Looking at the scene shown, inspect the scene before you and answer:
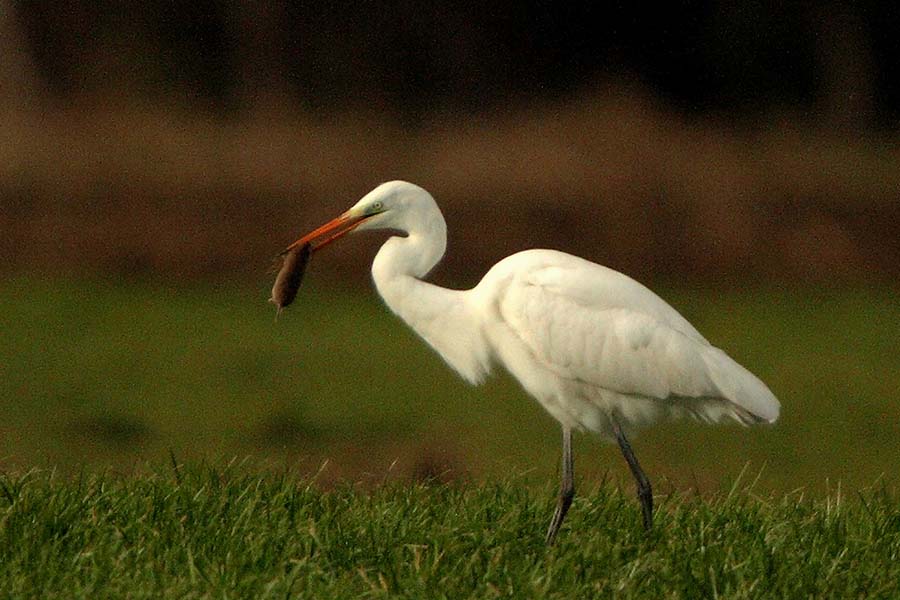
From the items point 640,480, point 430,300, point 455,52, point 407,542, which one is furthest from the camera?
point 455,52

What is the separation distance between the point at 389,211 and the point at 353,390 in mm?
4954

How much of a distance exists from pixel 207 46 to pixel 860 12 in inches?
238

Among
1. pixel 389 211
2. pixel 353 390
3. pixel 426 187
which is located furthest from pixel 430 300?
pixel 426 187

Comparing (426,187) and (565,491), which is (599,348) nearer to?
(565,491)

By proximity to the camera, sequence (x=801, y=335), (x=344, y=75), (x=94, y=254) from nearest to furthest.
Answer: (x=801, y=335) < (x=94, y=254) < (x=344, y=75)

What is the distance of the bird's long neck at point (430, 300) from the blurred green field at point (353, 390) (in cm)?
38

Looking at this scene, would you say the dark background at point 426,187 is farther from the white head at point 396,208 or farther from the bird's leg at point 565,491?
the white head at point 396,208

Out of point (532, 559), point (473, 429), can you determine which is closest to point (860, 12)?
point (473, 429)

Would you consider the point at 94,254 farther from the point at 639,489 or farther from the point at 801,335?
the point at 639,489

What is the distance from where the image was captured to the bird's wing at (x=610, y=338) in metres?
5.72

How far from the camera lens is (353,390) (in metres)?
10.5

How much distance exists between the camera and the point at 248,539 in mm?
4926

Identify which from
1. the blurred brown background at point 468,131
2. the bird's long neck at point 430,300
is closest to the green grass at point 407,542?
the bird's long neck at point 430,300

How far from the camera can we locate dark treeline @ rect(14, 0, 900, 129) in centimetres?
1611
